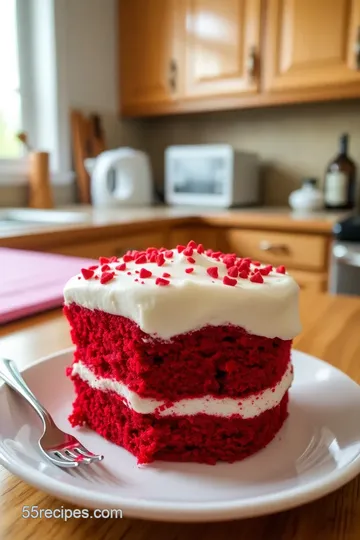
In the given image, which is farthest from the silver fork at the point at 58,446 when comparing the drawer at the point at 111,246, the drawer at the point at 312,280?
the drawer at the point at 312,280

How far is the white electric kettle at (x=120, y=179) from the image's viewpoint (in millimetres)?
2305

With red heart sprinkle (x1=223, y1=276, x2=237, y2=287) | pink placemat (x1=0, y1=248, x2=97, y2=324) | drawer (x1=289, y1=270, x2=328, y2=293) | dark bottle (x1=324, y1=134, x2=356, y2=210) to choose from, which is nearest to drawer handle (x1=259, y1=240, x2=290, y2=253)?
drawer (x1=289, y1=270, x2=328, y2=293)

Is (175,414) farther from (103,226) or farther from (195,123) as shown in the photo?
(195,123)

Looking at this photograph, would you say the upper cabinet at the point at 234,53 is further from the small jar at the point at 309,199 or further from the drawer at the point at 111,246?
the drawer at the point at 111,246

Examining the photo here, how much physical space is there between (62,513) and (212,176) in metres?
2.13

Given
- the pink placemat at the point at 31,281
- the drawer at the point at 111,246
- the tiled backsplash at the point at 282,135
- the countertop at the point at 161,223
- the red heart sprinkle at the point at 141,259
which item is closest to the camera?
the red heart sprinkle at the point at 141,259

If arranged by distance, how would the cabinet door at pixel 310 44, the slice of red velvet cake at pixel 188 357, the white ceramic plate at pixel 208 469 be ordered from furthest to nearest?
1. the cabinet door at pixel 310 44
2. the slice of red velvet cake at pixel 188 357
3. the white ceramic plate at pixel 208 469

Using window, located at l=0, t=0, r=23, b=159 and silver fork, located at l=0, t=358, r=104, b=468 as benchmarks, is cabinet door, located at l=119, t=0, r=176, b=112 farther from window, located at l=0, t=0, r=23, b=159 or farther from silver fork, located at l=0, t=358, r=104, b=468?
silver fork, located at l=0, t=358, r=104, b=468

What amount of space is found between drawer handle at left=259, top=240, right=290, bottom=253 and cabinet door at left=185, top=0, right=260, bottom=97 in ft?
2.65

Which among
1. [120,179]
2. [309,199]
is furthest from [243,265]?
[120,179]

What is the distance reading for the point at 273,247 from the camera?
1947 mm

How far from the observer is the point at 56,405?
1.73 feet

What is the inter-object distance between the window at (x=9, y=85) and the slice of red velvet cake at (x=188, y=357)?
2.04 m

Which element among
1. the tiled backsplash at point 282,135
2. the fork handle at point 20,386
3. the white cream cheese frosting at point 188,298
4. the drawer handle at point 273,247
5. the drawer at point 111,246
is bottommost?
the drawer handle at point 273,247
